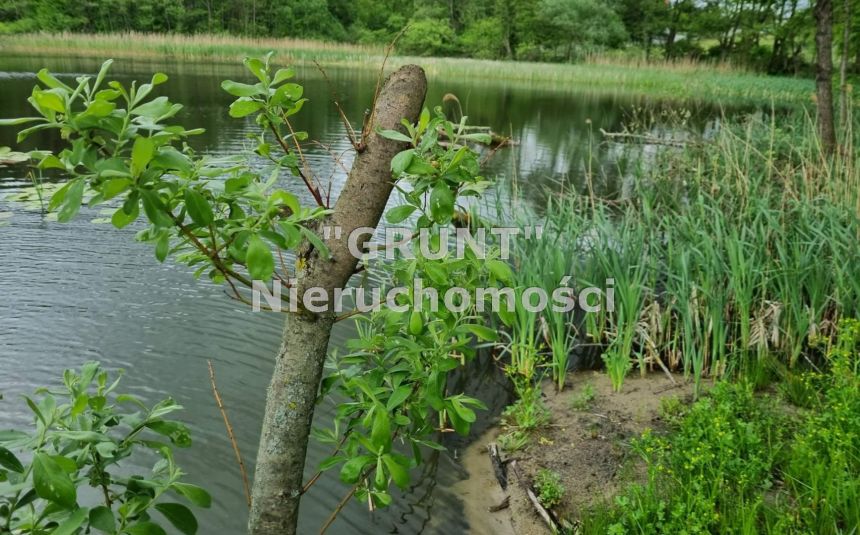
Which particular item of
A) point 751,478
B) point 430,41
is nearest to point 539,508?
point 751,478

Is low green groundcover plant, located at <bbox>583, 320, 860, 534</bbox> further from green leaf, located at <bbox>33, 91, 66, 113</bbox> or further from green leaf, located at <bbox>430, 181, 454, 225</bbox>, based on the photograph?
green leaf, located at <bbox>33, 91, 66, 113</bbox>

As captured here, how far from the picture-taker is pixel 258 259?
3.18 feet

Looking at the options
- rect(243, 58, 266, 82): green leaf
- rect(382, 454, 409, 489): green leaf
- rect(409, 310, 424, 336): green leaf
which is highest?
rect(243, 58, 266, 82): green leaf

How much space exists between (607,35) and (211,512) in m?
40.4

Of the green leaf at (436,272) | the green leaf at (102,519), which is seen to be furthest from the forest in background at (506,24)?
the green leaf at (102,519)

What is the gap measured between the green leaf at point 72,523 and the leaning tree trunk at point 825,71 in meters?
6.11

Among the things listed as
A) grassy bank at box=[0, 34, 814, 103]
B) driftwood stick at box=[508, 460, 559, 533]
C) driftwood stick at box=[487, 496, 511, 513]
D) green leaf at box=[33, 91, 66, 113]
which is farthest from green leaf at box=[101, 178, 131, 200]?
grassy bank at box=[0, 34, 814, 103]

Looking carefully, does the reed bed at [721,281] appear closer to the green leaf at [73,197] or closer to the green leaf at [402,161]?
the green leaf at [402,161]

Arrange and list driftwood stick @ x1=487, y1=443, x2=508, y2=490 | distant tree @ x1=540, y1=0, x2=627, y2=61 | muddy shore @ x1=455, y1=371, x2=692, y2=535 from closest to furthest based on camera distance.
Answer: muddy shore @ x1=455, y1=371, x2=692, y2=535, driftwood stick @ x1=487, y1=443, x2=508, y2=490, distant tree @ x1=540, y1=0, x2=627, y2=61

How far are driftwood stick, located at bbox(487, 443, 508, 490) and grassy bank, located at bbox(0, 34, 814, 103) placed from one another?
18.9 m

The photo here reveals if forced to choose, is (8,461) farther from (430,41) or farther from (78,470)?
(430,41)

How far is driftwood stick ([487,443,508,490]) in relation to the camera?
8.84 feet

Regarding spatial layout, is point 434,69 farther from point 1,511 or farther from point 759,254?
point 1,511

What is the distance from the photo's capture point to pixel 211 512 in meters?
2.34
